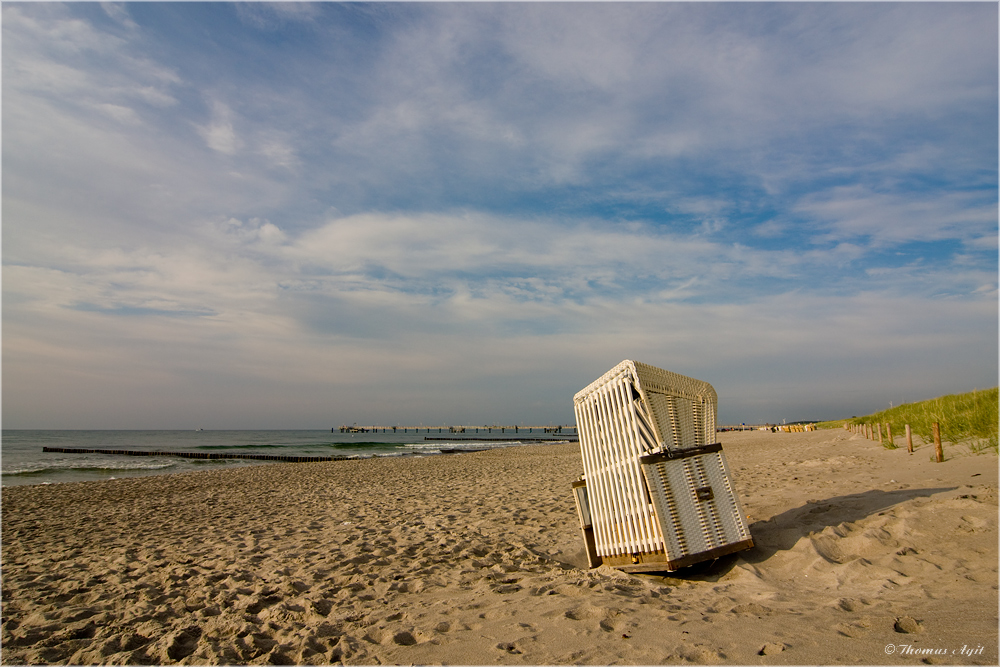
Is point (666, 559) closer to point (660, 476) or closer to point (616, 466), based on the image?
point (660, 476)

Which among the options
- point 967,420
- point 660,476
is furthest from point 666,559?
point 967,420

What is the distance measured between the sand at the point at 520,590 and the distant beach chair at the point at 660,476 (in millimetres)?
286

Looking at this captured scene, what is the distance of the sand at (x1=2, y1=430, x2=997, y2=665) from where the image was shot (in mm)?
2986

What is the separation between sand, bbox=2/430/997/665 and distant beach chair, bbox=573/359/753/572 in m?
0.29

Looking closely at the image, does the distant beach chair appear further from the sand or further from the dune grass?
the dune grass

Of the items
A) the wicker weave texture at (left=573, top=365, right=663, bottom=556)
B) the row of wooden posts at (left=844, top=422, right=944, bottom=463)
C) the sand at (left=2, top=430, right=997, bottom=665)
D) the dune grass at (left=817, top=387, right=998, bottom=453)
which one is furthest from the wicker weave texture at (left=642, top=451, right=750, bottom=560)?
the dune grass at (left=817, top=387, right=998, bottom=453)

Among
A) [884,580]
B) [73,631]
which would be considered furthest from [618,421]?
[73,631]

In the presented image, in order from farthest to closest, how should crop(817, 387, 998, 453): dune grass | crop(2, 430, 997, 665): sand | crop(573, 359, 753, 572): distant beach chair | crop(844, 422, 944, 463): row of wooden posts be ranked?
crop(817, 387, 998, 453): dune grass < crop(844, 422, 944, 463): row of wooden posts < crop(573, 359, 753, 572): distant beach chair < crop(2, 430, 997, 665): sand

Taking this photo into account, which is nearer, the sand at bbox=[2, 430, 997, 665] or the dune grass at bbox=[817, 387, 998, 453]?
the sand at bbox=[2, 430, 997, 665]

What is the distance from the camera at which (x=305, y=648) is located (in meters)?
3.41

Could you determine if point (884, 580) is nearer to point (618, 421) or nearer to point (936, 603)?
point (936, 603)

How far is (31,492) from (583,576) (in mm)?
16476

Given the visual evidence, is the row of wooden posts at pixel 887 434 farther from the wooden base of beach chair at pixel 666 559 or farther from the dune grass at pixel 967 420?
the wooden base of beach chair at pixel 666 559

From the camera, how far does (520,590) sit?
4438mm
